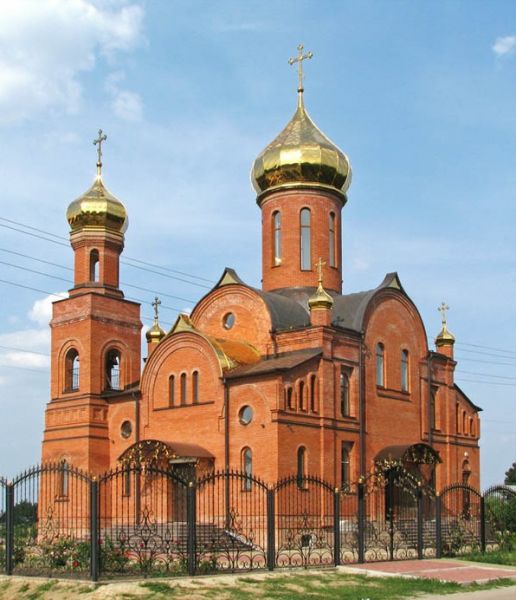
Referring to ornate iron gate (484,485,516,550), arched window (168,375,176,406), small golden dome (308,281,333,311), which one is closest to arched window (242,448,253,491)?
arched window (168,375,176,406)

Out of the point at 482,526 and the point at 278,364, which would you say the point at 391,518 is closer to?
the point at 482,526

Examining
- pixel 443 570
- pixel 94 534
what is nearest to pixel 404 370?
pixel 443 570

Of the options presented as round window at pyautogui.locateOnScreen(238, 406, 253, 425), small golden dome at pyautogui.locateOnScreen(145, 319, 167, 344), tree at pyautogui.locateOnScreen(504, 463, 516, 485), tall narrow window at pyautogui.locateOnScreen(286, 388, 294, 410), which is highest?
small golden dome at pyautogui.locateOnScreen(145, 319, 167, 344)

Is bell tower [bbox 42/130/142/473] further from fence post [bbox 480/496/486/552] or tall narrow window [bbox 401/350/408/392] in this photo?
fence post [bbox 480/496/486/552]

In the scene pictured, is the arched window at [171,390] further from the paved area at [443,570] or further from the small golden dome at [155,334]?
the paved area at [443,570]

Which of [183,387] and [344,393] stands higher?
[183,387]

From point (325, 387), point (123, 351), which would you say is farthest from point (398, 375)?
Answer: point (123, 351)

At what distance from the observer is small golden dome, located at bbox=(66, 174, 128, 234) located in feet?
95.0

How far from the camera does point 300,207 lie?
29.3 m

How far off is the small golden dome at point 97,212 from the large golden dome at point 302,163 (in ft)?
14.7

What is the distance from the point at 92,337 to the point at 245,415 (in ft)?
20.1

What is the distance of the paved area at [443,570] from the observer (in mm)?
15852

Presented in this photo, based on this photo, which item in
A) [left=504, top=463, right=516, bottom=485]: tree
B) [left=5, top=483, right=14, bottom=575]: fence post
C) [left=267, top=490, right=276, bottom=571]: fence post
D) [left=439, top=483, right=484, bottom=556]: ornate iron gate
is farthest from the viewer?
[left=504, top=463, right=516, bottom=485]: tree

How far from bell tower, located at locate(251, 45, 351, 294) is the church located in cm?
4
